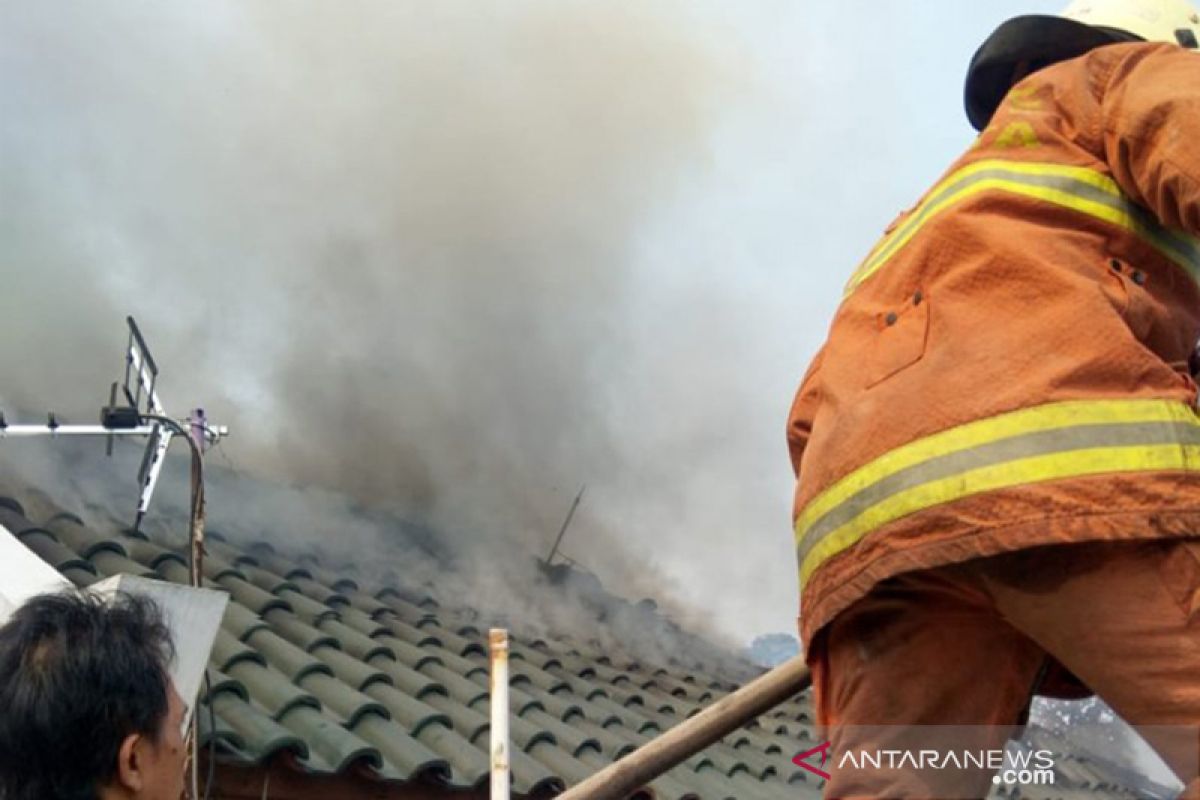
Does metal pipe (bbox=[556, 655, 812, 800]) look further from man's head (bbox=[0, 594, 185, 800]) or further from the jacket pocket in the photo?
man's head (bbox=[0, 594, 185, 800])

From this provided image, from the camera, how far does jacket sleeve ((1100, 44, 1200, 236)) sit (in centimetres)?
142

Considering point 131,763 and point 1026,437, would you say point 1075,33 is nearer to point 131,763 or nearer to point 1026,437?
point 1026,437

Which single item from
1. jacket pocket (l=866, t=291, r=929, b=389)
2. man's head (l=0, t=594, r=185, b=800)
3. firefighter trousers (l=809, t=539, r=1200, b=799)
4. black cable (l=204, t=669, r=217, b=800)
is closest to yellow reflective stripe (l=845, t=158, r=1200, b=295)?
jacket pocket (l=866, t=291, r=929, b=389)

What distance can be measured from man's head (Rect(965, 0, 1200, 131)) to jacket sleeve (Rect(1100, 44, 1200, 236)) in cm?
20

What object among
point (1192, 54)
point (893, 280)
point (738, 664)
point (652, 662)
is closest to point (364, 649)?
point (652, 662)

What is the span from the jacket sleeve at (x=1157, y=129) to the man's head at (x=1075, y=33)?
20 centimetres

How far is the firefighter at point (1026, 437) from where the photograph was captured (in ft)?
4.32

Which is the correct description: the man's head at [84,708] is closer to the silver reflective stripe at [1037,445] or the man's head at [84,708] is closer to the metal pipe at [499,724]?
the metal pipe at [499,724]

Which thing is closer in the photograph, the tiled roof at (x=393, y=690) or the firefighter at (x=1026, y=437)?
the firefighter at (x=1026, y=437)

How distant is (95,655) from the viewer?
176 cm

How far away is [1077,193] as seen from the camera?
1.53 metres

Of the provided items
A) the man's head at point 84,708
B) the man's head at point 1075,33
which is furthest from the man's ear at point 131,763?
the man's head at point 1075,33

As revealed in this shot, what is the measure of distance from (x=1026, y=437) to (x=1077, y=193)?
0.38m

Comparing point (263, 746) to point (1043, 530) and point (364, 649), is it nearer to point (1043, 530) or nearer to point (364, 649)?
point (364, 649)
